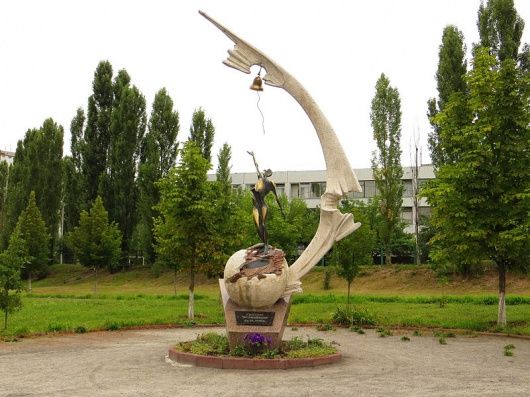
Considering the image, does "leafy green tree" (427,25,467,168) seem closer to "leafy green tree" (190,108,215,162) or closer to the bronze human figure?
"leafy green tree" (190,108,215,162)

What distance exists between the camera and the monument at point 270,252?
38.4 feet

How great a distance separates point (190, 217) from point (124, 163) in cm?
2393

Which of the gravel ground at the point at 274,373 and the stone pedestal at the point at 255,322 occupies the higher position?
the stone pedestal at the point at 255,322

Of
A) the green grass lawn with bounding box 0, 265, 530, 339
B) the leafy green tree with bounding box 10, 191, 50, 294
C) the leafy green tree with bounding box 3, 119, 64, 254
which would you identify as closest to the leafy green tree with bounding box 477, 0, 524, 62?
the green grass lawn with bounding box 0, 265, 530, 339

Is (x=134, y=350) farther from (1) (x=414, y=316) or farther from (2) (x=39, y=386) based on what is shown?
(1) (x=414, y=316)

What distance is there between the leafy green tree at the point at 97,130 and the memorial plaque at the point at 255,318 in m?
33.5

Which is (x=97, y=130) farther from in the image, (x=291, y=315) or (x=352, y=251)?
(x=291, y=315)

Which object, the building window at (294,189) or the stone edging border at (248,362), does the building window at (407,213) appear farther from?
the stone edging border at (248,362)

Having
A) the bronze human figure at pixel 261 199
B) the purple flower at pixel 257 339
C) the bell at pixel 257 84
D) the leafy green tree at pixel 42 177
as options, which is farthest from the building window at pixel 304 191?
the purple flower at pixel 257 339

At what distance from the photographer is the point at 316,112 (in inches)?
542

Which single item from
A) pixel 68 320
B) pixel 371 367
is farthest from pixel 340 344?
pixel 68 320

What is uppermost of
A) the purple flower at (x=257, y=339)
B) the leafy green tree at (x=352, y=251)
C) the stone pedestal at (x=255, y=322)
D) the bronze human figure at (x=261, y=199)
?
the bronze human figure at (x=261, y=199)

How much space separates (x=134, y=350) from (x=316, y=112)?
670 cm

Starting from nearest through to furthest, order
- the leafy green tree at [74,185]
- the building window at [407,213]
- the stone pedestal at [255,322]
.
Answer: the stone pedestal at [255,322]
the leafy green tree at [74,185]
the building window at [407,213]
